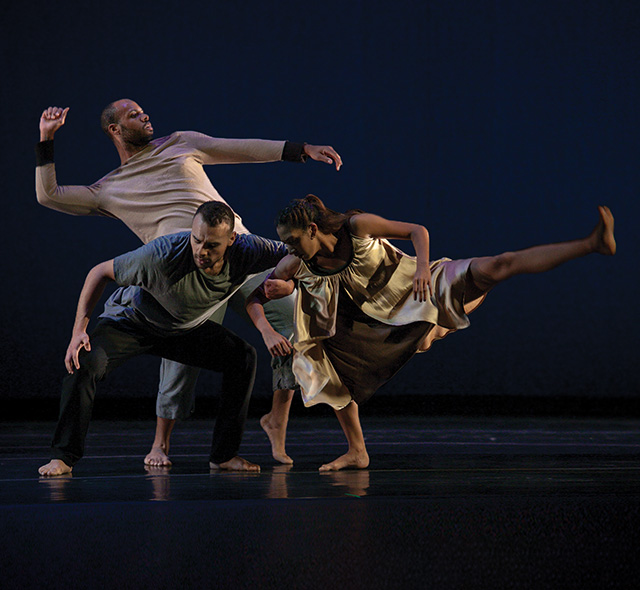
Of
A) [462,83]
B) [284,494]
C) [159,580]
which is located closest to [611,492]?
[284,494]

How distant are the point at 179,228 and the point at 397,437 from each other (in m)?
1.43

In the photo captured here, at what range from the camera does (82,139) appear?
15.9ft

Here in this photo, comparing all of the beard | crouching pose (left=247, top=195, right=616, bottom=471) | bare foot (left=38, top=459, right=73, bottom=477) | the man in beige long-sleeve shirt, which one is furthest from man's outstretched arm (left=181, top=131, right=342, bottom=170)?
bare foot (left=38, top=459, right=73, bottom=477)

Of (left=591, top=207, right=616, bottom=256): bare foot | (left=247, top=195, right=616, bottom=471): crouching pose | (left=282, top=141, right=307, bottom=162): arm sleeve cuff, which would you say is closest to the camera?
(left=591, top=207, right=616, bottom=256): bare foot

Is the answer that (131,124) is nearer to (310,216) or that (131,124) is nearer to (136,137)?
(136,137)

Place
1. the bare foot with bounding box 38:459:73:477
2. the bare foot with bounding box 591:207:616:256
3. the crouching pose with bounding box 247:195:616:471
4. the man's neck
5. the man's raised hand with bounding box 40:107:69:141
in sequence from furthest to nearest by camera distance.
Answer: the man's neck, the man's raised hand with bounding box 40:107:69:141, the crouching pose with bounding box 247:195:616:471, the bare foot with bounding box 38:459:73:477, the bare foot with bounding box 591:207:616:256

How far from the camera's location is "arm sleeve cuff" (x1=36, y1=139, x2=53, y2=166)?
2863 mm

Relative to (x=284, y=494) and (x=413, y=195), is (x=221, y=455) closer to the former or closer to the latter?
(x=284, y=494)

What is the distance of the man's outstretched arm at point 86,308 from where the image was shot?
2.43 meters

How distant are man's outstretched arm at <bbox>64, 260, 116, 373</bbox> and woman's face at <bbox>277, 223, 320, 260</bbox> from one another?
1.89ft

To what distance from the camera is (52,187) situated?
2928 mm

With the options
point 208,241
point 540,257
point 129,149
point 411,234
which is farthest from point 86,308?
point 540,257

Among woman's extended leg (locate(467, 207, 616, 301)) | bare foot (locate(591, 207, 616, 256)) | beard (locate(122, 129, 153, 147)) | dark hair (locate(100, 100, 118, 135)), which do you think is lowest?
woman's extended leg (locate(467, 207, 616, 301))

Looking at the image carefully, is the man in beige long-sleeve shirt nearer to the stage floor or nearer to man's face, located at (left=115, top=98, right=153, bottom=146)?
man's face, located at (left=115, top=98, right=153, bottom=146)
